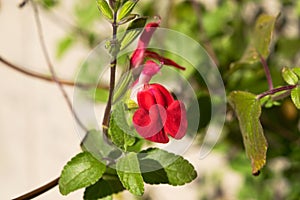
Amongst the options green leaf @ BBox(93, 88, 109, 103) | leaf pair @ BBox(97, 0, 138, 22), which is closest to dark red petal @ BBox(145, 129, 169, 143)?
leaf pair @ BBox(97, 0, 138, 22)

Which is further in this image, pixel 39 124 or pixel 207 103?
pixel 39 124

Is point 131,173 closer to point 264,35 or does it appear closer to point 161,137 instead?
point 161,137

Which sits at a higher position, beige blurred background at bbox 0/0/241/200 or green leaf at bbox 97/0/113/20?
beige blurred background at bbox 0/0/241/200

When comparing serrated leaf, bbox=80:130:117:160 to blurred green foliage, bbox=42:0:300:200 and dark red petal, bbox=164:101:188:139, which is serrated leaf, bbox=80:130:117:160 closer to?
dark red petal, bbox=164:101:188:139

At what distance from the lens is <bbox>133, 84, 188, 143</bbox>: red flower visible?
1.79ft

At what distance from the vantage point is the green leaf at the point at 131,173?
566 mm

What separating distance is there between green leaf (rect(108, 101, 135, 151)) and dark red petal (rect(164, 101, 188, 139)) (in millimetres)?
43

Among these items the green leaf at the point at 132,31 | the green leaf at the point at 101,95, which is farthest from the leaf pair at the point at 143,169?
the green leaf at the point at 101,95

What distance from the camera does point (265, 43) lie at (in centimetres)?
75

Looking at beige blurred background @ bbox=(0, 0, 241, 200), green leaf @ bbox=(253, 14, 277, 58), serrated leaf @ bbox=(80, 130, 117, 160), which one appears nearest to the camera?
serrated leaf @ bbox=(80, 130, 117, 160)

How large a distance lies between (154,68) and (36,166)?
3.78 feet

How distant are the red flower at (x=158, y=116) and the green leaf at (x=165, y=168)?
6cm

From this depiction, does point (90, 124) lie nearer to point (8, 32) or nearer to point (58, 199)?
point (58, 199)

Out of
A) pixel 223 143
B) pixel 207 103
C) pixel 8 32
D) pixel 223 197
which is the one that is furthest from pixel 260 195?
pixel 8 32
